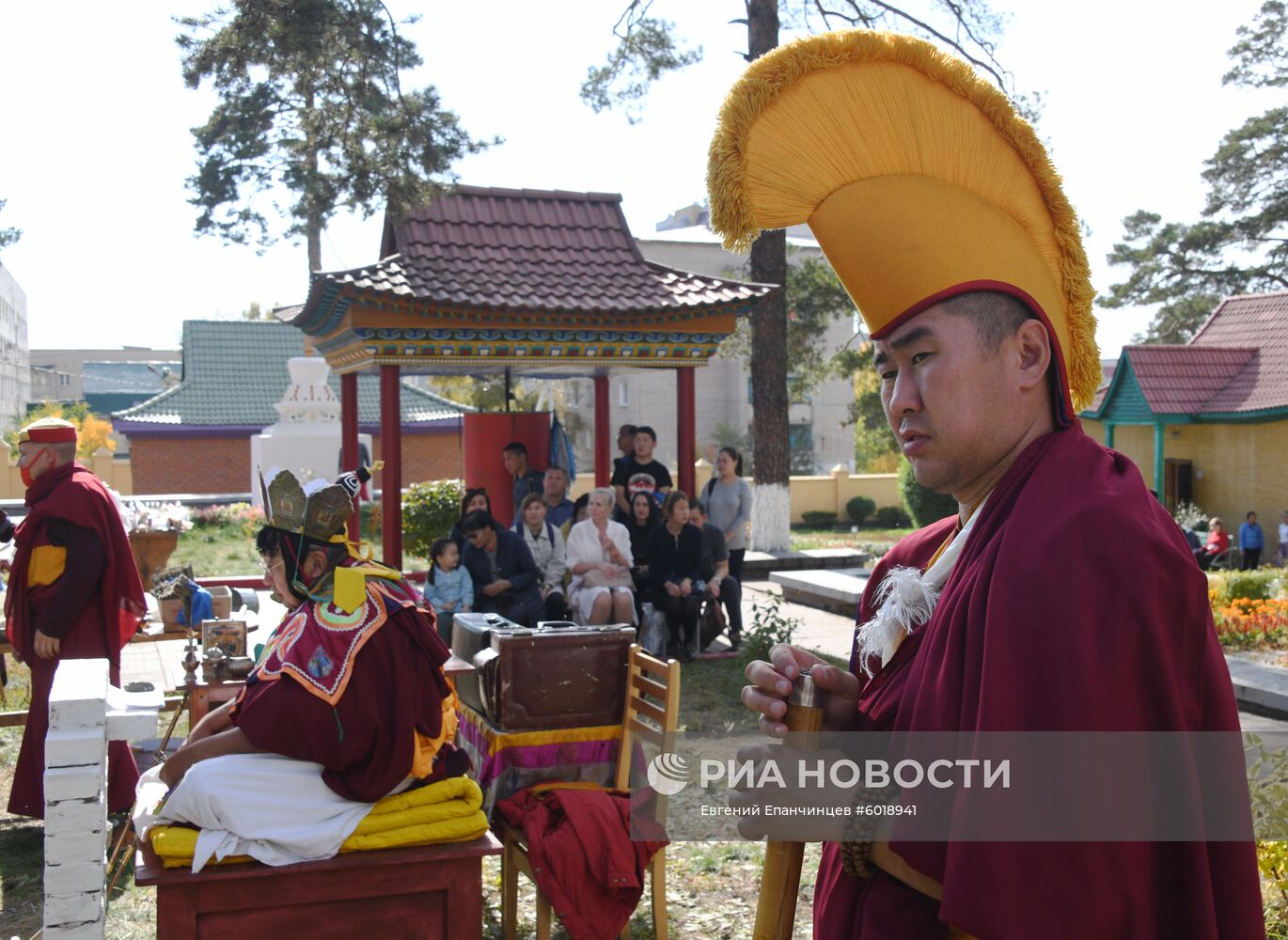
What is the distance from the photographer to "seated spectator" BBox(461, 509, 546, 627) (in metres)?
7.73

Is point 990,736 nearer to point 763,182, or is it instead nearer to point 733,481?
point 763,182

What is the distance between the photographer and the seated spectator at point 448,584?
767cm

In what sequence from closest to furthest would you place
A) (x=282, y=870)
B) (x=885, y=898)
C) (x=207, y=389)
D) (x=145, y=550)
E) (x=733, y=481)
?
1. (x=885, y=898)
2. (x=282, y=870)
3. (x=145, y=550)
4. (x=733, y=481)
5. (x=207, y=389)

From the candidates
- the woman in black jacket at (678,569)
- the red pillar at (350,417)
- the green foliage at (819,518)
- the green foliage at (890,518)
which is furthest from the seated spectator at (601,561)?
the green foliage at (890,518)

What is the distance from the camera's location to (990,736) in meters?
1.35

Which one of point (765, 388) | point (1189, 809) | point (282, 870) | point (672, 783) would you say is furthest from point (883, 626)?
point (765, 388)

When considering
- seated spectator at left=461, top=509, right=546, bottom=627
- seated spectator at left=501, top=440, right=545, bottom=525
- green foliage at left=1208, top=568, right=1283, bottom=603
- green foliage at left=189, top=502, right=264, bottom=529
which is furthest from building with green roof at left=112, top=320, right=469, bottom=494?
green foliage at left=1208, top=568, right=1283, bottom=603

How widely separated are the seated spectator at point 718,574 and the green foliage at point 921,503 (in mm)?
11577

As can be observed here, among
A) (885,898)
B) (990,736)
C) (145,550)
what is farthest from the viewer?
(145,550)

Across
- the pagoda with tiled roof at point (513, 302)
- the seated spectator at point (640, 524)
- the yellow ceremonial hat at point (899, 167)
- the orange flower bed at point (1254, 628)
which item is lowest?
the orange flower bed at point (1254, 628)

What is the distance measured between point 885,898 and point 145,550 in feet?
25.9

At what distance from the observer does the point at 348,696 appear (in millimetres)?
3334

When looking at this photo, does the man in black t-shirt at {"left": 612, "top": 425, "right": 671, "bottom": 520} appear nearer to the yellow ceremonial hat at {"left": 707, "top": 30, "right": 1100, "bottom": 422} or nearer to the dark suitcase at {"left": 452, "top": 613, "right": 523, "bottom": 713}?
the dark suitcase at {"left": 452, "top": 613, "right": 523, "bottom": 713}

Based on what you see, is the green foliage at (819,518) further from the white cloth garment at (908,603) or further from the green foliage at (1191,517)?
the white cloth garment at (908,603)
